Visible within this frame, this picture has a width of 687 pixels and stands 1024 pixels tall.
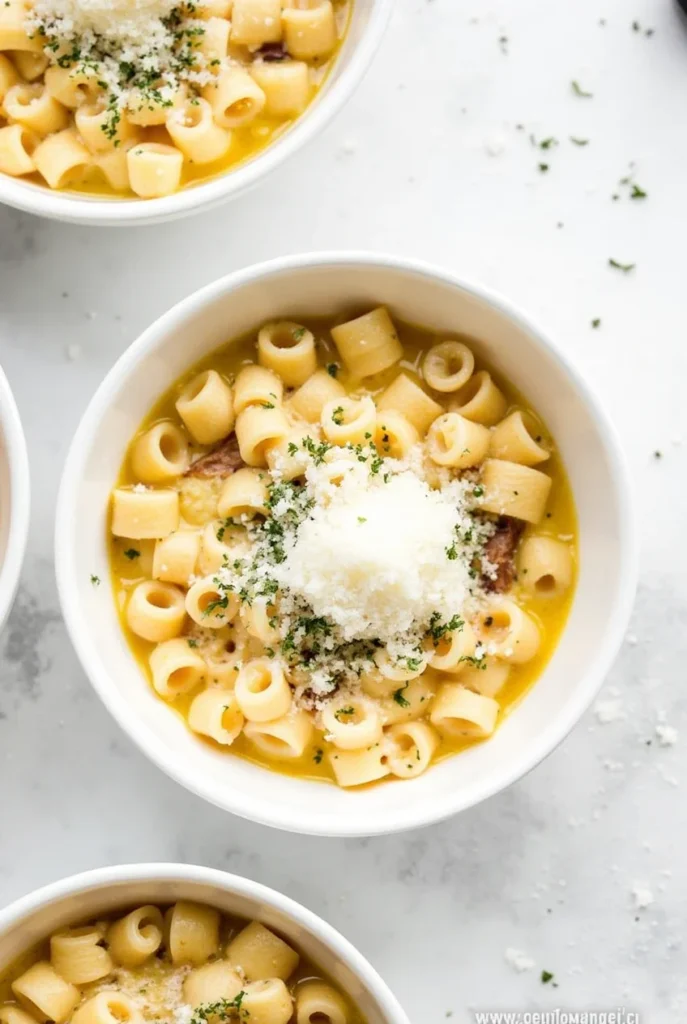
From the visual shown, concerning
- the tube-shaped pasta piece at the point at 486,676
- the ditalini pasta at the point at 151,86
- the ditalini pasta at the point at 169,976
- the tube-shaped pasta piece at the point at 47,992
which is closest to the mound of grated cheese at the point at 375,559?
the tube-shaped pasta piece at the point at 486,676

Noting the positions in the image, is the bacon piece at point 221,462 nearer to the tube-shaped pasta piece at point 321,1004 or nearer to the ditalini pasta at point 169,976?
the ditalini pasta at point 169,976

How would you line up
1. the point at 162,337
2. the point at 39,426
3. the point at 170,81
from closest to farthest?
the point at 162,337 < the point at 170,81 < the point at 39,426

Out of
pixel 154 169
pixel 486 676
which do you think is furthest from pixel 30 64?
pixel 486 676

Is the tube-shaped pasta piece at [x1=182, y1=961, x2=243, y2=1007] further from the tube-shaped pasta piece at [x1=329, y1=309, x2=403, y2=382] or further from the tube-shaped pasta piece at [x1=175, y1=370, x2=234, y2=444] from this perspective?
the tube-shaped pasta piece at [x1=329, y1=309, x2=403, y2=382]

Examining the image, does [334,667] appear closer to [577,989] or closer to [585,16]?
[577,989]

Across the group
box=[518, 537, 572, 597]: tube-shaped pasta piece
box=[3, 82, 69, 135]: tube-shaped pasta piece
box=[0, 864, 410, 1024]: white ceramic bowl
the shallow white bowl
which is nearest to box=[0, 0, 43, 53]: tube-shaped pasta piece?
box=[3, 82, 69, 135]: tube-shaped pasta piece

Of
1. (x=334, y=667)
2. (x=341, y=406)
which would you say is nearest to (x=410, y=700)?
(x=334, y=667)

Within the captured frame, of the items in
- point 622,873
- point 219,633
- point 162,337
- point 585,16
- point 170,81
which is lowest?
point 622,873
